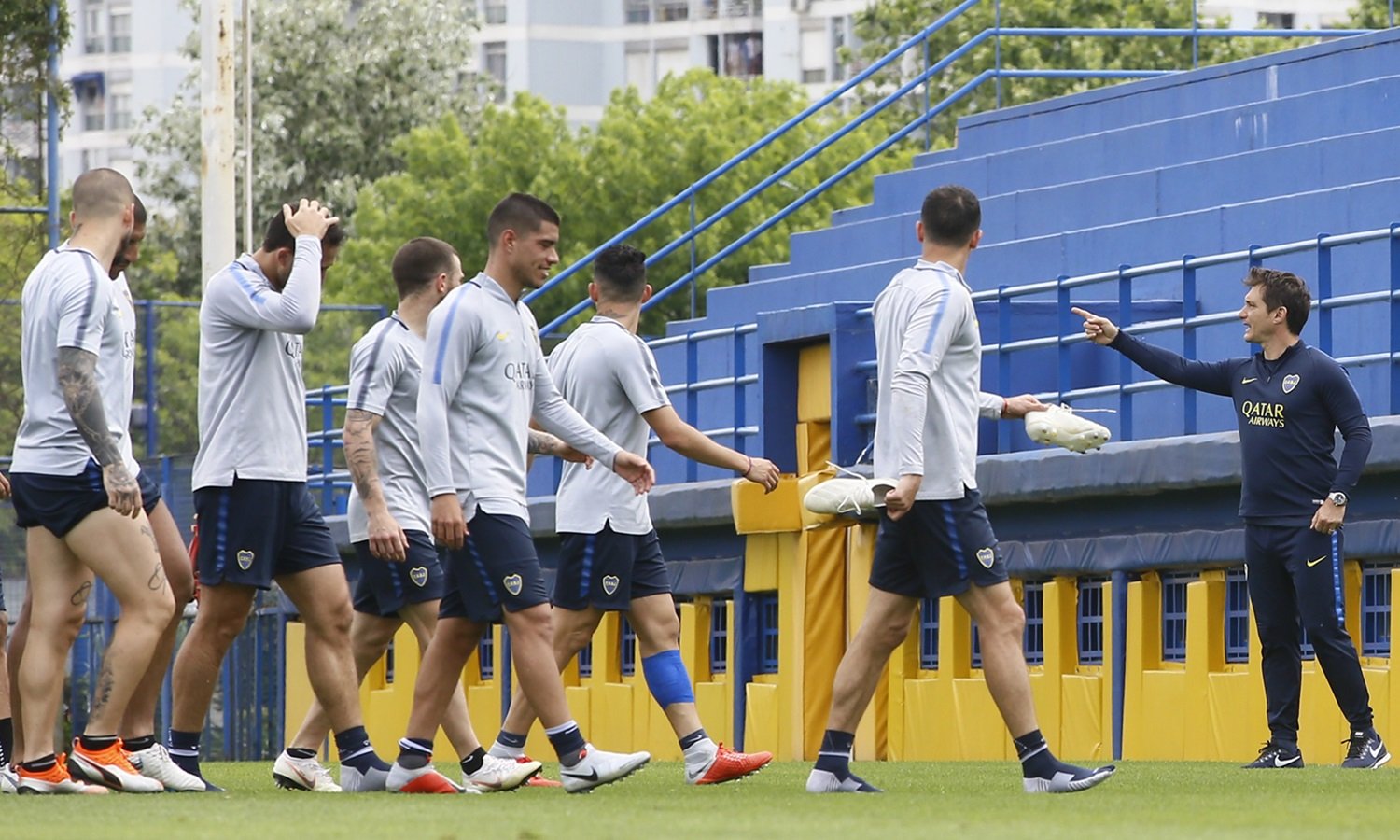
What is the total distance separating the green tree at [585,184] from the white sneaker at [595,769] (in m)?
38.8

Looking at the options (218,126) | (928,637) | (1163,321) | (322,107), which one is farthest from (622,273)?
(322,107)

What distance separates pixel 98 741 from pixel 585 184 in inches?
1676

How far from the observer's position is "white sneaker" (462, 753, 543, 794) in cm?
1020

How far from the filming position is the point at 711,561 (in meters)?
16.7


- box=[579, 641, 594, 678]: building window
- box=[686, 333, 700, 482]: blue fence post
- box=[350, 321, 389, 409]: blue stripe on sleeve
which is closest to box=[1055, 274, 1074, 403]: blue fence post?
box=[686, 333, 700, 482]: blue fence post

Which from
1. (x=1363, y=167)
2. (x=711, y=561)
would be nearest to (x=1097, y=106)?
(x=1363, y=167)

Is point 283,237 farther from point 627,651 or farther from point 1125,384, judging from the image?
point 627,651

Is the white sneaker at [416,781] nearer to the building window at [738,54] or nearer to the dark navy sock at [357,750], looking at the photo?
the dark navy sock at [357,750]

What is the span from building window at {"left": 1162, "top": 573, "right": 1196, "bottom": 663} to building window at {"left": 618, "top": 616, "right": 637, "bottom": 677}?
14.7 feet

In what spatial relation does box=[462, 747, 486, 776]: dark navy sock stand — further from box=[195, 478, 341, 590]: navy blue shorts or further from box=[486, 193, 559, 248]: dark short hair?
box=[486, 193, 559, 248]: dark short hair

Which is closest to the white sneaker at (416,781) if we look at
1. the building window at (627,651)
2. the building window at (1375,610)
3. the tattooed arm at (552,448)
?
the tattooed arm at (552,448)

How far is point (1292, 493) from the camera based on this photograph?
453 inches

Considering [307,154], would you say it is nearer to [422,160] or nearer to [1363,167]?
[422,160]

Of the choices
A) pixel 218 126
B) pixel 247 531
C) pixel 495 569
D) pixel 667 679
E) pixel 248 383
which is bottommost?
pixel 667 679
